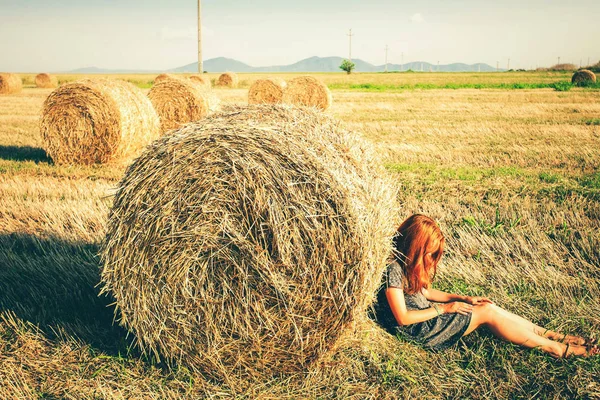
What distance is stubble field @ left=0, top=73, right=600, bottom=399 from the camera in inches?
130

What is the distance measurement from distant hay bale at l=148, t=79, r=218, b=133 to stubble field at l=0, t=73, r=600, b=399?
3.42 meters

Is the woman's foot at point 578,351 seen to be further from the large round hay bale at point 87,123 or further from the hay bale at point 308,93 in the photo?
the hay bale at point 308,93

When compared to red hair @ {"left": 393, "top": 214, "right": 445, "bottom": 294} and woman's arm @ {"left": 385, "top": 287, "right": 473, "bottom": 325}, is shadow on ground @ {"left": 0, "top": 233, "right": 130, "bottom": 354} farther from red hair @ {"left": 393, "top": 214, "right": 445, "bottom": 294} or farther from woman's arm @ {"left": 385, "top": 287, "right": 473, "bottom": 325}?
red hair @ {"left": 393, "top": 214, "right": 445, "bottom": 294}

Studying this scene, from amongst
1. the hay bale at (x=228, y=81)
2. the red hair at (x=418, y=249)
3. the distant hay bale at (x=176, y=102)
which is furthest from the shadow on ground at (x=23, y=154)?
the hay bale at (x=228, y=81)

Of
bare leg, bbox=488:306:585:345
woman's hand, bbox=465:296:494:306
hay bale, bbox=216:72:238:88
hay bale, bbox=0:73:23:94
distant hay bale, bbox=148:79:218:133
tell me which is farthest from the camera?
A: hay bale, bbox=216:72:238:88

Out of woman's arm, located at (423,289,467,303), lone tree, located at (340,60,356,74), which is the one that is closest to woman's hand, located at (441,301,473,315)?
woman's arm, located at (423,289,467,303)

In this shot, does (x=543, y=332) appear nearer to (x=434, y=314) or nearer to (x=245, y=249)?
(x=434, y=314)

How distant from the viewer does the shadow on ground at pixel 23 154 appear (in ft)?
32.1

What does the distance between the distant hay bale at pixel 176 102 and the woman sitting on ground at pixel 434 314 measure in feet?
32.0

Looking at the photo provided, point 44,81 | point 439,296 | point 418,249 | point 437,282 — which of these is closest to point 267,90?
point 437,282

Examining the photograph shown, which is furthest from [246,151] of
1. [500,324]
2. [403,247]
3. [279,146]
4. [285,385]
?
[500,324]

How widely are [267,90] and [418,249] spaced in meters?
17.6

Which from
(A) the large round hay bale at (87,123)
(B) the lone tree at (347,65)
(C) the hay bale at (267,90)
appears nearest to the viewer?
(A) the large round hay bale at (87,123)

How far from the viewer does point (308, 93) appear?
18.5m
